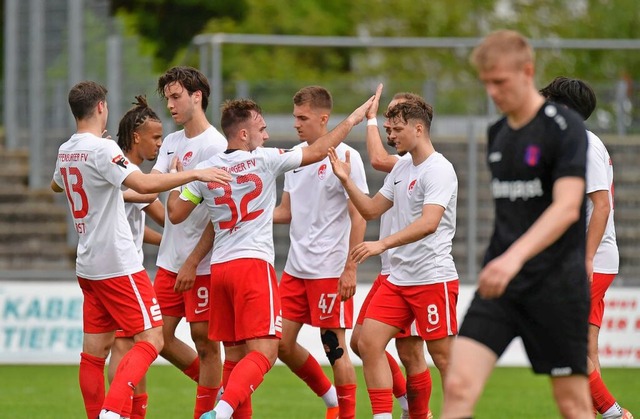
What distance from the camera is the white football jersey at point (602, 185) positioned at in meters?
8.05

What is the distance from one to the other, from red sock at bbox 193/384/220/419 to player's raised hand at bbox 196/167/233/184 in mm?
1814

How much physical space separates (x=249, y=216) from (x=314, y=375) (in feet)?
5.54

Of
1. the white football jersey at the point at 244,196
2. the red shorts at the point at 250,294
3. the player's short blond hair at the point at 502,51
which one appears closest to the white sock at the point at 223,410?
the red shorts at the point at 250,294

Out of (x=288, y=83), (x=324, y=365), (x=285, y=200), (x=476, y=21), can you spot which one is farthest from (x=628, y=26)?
(x=285, y=200)

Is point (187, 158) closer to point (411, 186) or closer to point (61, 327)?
point (411, 186)

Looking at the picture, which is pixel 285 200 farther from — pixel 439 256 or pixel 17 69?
pixel 17 69

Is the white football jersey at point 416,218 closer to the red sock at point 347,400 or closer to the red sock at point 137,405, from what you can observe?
the red sock at point 347,400

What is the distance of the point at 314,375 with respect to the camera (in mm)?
9359

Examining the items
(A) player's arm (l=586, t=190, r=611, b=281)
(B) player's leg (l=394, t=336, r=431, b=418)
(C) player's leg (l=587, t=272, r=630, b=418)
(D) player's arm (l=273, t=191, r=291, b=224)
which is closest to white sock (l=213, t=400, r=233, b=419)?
(B) player's leg (l=394, t=336, r=431, b=418)

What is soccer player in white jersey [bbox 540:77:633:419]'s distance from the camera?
26.1ft

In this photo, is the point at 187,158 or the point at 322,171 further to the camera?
the point at 322,171

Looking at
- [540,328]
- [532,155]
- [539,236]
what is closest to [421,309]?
[540,328]

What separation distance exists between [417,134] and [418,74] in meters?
27.0

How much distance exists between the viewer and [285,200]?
9.69m
